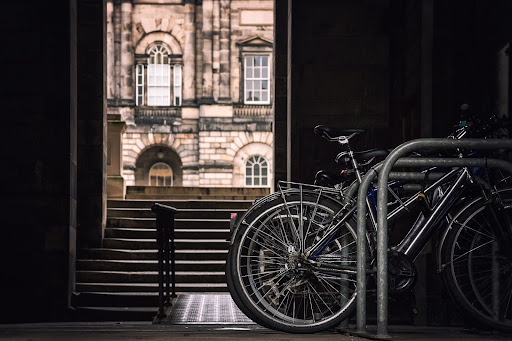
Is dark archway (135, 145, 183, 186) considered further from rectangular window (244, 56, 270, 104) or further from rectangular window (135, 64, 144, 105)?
rectangular window (244, 56, 270, 104)

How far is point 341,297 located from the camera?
14.5 feet

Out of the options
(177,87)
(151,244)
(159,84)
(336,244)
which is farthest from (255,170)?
(336,244)

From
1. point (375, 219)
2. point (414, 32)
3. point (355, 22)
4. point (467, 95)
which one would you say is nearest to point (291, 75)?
point (355, 22)

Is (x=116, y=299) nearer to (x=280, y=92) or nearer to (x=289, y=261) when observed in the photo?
(x=280, y=92)

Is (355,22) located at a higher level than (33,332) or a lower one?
higher

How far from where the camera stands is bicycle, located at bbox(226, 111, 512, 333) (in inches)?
168

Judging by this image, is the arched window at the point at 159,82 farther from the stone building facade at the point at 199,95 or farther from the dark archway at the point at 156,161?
the dark archway at the point at 156,161

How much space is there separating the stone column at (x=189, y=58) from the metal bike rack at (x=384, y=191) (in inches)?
1342

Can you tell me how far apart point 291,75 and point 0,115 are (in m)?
2.62

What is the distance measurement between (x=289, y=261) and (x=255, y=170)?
33.7 meters

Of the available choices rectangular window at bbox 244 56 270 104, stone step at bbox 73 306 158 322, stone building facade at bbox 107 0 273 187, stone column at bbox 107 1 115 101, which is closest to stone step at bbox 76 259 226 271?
stone step at bbox 73 306 158 322

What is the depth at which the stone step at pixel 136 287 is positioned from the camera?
10.0 meters

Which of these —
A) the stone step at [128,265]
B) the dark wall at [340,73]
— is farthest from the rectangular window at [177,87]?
the dark wall at [340,73]

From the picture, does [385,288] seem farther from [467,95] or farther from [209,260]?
[209,260]
